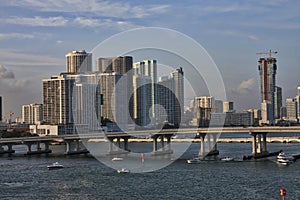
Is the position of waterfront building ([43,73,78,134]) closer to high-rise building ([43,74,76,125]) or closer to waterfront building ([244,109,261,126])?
high-rise building ([43,74,76,125])

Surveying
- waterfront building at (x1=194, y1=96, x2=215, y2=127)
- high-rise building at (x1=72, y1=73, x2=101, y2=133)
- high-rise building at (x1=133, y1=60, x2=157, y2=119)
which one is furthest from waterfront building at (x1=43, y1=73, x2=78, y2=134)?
waterfront building at (x1=194, y1=96, x2=215, y2=127)

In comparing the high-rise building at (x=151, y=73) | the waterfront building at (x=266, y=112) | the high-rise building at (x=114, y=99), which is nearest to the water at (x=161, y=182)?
the high-rise building at (x=151, y=73)

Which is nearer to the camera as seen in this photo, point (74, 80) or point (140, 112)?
point (140, 112)

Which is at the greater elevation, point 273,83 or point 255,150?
point 273,83

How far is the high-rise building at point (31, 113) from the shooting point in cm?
13264

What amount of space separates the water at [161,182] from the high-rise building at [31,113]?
9407 centimetres

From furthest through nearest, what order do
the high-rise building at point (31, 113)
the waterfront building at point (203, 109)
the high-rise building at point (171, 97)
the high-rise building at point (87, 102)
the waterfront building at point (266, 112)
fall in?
the waterfront building at point (266, 112), the high-rise building at point (31, 113), the waterfront building at point (203, 109), the high-rise building at point (87, 102), the high-rise building at point (171, 97)

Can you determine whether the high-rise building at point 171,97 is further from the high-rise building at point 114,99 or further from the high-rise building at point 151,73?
the high-rise building at point 114,99

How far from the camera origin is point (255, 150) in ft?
154

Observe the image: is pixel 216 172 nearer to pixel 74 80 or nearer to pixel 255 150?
pixel 255 150

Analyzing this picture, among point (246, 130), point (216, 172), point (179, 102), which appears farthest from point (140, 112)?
point (216, 172)

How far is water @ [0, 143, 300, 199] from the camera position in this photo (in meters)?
25.8

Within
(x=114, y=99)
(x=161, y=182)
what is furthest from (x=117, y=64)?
(x=161, y=182)

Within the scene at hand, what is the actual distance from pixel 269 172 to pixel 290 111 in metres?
137
